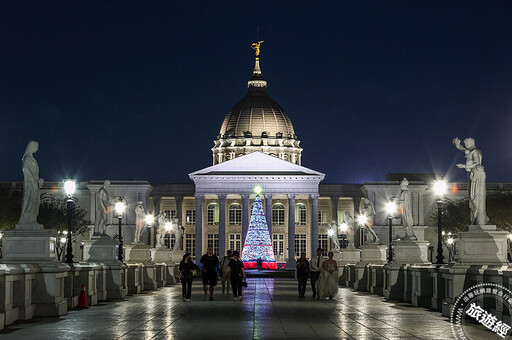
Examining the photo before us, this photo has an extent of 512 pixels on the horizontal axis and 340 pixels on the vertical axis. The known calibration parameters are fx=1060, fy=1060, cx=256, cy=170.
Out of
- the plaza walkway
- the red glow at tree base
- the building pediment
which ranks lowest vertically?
the plaza walkway

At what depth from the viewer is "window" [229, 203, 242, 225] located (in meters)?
167

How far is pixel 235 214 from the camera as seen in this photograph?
16762 cm

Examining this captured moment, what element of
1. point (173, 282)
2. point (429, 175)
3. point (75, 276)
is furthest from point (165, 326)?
point (429, 175)

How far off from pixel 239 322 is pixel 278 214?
13914 cm

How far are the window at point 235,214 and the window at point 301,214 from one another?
906cm

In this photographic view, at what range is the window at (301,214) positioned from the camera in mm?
168125

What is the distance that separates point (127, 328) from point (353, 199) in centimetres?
13538

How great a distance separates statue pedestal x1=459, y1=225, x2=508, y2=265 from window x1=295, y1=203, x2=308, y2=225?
137584 mm

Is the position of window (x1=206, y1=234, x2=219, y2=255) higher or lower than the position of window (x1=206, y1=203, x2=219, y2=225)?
lower

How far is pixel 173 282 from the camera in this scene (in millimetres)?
64438

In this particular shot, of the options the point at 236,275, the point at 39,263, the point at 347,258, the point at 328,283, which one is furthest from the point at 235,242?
the point at 39,263

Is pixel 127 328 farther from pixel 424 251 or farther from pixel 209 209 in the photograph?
pixel 209 209

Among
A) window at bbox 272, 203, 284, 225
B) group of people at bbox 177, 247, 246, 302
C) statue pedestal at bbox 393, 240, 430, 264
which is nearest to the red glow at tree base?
window at bbox 272, 203, 284, 225

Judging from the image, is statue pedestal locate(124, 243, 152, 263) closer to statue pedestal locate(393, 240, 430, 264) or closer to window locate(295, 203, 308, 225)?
statue pedestal locate(393, 240, 430, 264)
